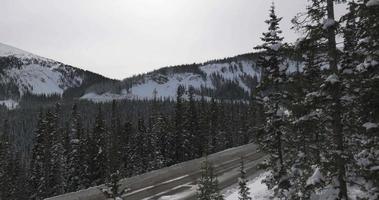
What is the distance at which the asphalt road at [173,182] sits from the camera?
91.3 ft

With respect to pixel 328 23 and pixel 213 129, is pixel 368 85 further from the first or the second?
pixel 213 129

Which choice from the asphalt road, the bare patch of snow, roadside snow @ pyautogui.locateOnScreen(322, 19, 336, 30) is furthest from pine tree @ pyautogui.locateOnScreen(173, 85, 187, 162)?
the bare patch of snow

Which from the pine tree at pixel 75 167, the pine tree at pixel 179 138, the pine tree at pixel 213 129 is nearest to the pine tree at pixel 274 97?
the pine tree at pixel 75 167

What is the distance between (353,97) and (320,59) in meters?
1.45

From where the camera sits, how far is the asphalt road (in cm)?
2783

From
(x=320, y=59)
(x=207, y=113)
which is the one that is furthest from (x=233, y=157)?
(x=320, y=59)

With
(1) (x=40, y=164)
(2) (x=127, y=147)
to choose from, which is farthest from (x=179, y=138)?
(1) (x=40, y=164)

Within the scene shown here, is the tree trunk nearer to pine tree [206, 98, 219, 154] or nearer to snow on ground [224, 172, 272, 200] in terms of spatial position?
snow on ground [224, 172, 272, 200]

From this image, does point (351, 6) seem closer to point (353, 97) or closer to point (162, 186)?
point (353, 97)

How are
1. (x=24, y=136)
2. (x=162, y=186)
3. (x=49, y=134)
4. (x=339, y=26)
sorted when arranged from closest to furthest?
A: 1. (x=339, y=26)
2. (x=162, y=186)
3. (x=49, y=134)
4. (x=24, y=136)

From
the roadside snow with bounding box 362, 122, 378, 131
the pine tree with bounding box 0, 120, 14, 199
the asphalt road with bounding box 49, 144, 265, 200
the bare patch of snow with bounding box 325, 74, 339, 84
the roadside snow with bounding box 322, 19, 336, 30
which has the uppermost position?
the roadside snow with bounding box 322, 19, 336, 30

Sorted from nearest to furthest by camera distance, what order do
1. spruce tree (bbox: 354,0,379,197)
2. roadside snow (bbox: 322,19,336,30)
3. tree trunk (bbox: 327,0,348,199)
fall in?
1. spruce tree (bbox: 354,0,379,197)
2. tree trunk (bbox: 327,0,348,199)
3. roadside snow (bbox: 322,19,336,30)

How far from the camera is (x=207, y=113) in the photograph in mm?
77688

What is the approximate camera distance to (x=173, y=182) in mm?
32781
